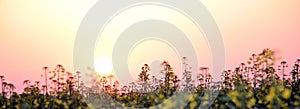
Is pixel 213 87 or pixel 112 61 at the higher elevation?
pixel 112 61

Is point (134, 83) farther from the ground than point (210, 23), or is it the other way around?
point (210, 23)

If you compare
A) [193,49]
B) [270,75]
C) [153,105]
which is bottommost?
[153,105]

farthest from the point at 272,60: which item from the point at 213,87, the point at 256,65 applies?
the point at 213,87

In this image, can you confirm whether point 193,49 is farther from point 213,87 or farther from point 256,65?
point 256,65

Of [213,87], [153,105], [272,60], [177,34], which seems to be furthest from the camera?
[177,34]

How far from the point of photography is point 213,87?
1274 cm

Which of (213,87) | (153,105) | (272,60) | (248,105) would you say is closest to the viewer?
(248,105)

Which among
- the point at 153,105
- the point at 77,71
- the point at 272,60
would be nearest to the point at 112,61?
the point at 77,71

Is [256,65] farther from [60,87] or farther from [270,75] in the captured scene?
[60,87]

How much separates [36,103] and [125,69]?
2.79 meters

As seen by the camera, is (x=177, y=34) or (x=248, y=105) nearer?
(x=248, y=105)

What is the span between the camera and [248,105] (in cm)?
856

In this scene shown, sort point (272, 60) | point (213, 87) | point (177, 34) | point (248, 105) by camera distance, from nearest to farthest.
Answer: point (248, 105)
point (272, 60)
point (213, 87)
point (177, 34)

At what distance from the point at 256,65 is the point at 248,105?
339 cm
